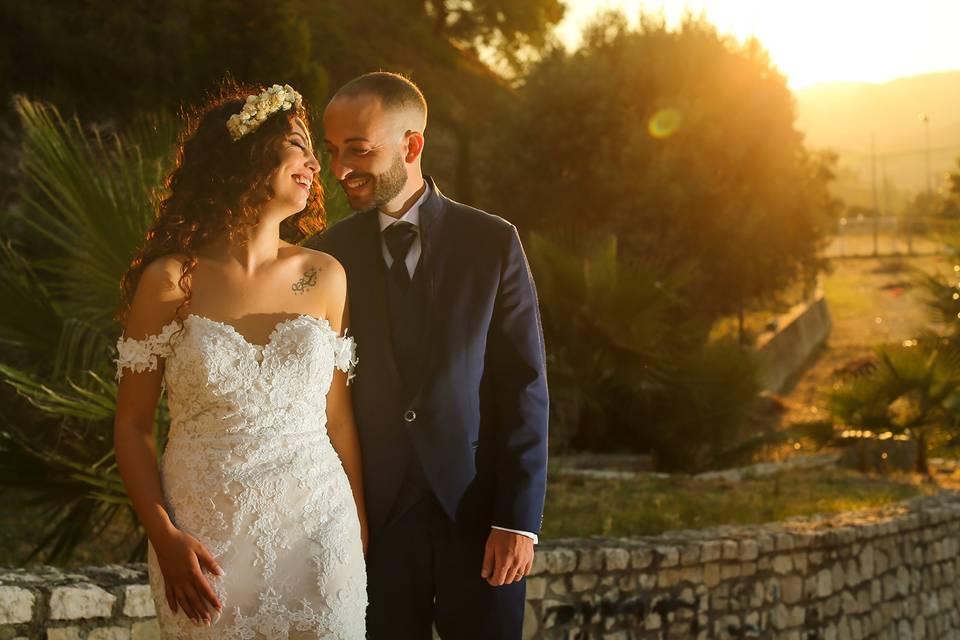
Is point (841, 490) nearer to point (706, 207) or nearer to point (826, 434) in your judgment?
point (826, 434)

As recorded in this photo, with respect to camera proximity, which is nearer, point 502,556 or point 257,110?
point 257,110

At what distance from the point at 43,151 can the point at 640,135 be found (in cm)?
1713

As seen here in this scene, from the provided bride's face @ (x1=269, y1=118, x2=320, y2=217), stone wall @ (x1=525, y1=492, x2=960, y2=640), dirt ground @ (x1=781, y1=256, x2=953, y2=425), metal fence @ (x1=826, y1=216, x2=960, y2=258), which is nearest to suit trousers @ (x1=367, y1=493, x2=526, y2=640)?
bride's face @ (x1=269, y1=118, x2=320, y2=217)

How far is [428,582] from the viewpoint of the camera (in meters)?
3.23

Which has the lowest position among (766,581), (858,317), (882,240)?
(766,581)

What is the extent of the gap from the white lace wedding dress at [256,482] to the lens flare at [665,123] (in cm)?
2027

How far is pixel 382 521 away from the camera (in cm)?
319

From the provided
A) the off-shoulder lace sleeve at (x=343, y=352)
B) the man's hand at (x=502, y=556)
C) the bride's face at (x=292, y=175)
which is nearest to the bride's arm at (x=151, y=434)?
the bride's face at (x=292, y=175)

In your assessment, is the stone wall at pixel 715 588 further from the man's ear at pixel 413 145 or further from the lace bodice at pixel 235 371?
the man's ear at pixel 413 145

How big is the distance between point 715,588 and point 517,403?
4.92m

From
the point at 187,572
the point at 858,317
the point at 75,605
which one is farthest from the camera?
the point at 858,317

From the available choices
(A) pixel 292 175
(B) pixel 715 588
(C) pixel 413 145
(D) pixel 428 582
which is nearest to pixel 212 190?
(A) pixel 292 175

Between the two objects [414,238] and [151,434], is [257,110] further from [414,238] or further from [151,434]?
[151,434]

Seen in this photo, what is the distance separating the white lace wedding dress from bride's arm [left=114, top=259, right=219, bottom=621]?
0.01 m
